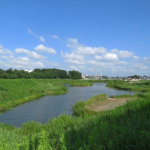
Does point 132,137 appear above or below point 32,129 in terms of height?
above

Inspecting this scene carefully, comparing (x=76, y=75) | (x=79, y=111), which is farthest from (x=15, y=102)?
(x=76, y=75)

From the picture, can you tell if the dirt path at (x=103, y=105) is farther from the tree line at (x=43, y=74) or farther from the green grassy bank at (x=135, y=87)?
the tree line at (x=43, y=74)

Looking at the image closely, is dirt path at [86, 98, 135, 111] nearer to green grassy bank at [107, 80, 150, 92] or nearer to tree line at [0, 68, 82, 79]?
green grassy bank at [107, 80, 150, 92]

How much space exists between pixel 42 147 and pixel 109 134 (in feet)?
4.84

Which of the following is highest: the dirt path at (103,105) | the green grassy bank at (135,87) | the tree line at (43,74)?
the tree line at (43,74)

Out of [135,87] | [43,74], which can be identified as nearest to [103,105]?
[135,87]

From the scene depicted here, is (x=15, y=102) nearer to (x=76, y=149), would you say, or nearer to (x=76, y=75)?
(x=76, y=149)

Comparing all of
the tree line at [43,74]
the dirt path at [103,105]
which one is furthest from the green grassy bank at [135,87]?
the tree line at [43,74]

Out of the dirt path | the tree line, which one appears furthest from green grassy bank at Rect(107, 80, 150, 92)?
the tree line

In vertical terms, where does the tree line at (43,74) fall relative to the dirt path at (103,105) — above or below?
above

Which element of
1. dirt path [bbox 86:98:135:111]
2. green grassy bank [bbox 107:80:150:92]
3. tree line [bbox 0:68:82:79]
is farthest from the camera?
tree line [bbox 0:68:82:79]

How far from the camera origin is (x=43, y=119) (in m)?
14.5

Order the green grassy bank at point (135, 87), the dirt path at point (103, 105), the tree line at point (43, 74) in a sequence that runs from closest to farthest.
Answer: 1. the dirt path at point (103, 105)
2. the green grassy bank at point (135, 87)
3. the tree line at point (43, 74)

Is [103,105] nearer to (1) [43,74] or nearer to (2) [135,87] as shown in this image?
(2) [135,87]
